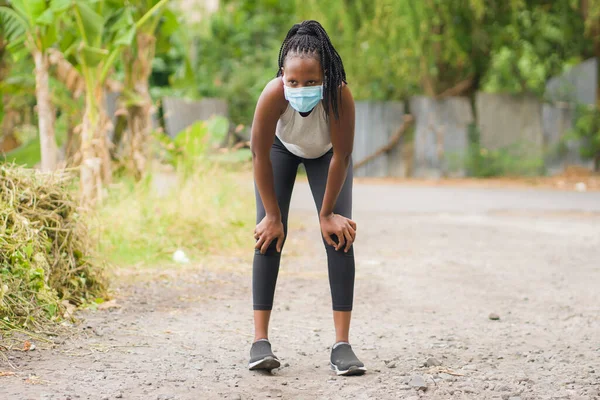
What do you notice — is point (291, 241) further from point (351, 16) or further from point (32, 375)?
point (351, 16)

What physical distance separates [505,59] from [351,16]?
4422mm

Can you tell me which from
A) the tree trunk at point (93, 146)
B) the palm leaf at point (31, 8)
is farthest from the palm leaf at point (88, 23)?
the tree trunk at point (93, 146)

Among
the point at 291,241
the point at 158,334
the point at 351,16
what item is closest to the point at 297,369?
the point at 158,334

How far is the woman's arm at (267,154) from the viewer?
345 cm

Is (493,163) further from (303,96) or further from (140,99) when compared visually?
(303,96)

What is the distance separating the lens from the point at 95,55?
688 cm

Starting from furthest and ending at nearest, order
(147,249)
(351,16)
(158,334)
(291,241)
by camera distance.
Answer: (351,16) → (291,241) → (147,249) → (158,334)

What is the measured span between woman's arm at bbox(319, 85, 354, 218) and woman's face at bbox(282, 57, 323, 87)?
14 cm

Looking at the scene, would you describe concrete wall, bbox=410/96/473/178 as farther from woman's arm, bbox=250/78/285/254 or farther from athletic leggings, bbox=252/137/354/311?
woman's arm, bbox=250/78/285/254

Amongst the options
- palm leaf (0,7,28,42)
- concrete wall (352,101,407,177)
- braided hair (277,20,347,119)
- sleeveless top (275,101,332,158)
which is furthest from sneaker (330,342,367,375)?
concrete wall (352,101,407,177)

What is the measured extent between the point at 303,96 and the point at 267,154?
1.05 feet

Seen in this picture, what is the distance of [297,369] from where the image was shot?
145 inches

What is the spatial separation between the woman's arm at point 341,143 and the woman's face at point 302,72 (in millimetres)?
140

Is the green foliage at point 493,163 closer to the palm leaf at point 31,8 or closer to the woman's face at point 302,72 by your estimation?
the palm leaf at point 31,8
